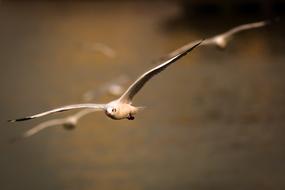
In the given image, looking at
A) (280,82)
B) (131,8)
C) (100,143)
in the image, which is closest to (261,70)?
(280,82)

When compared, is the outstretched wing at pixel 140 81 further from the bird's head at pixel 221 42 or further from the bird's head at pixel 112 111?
the bird's head at pixel 221 42

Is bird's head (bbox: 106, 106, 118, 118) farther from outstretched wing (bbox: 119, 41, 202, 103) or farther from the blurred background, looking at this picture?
the blurred background

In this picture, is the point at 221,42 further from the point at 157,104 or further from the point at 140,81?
the point at 157,104

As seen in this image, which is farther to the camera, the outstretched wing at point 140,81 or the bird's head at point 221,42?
the bird's head at point 221,42

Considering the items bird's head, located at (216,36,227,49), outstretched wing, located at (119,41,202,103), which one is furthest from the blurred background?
outstretched wing, located at (119,41,202,103)

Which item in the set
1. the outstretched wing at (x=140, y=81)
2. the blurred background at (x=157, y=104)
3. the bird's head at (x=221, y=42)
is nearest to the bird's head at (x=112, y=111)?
the outstretched wing at (x=140, y=81)

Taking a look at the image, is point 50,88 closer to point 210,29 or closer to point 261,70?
point 261,70

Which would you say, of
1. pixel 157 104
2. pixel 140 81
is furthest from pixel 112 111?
pixel 157 104

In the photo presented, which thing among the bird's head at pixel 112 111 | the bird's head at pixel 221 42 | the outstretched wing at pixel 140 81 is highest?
the bird's head at pixel 221 42
